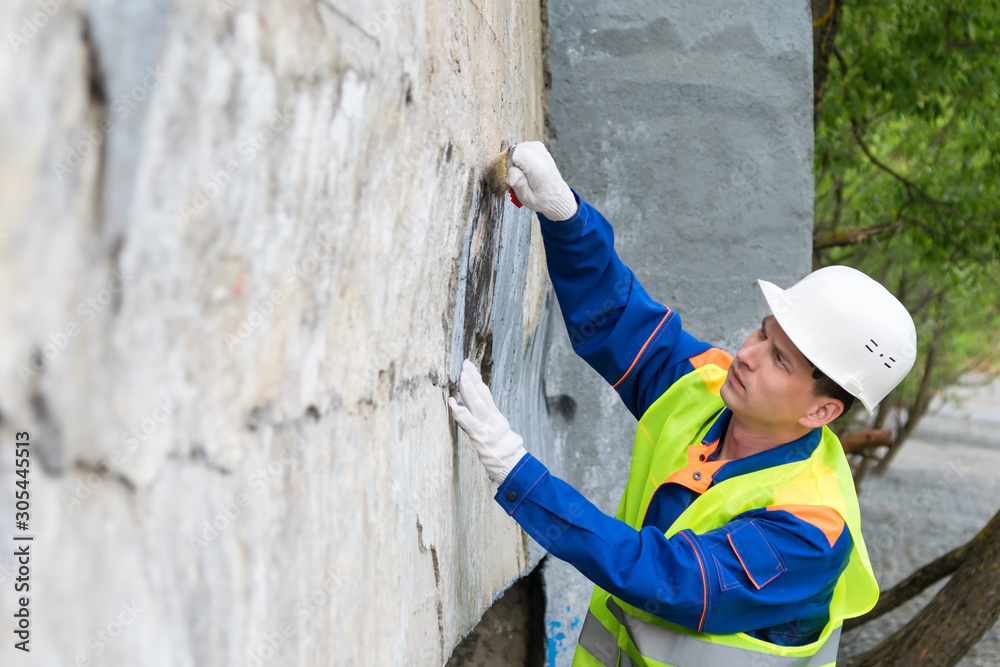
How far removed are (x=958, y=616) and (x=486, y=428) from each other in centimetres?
315

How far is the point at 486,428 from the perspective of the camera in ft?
5.80

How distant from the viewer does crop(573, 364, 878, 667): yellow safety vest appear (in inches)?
73.5

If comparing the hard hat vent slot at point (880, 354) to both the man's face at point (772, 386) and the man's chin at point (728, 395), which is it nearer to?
the man's face at point (772, 386)

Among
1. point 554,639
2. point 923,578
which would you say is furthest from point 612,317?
point 923,578

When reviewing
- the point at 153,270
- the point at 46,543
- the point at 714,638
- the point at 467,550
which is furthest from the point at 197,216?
the point at 714,638

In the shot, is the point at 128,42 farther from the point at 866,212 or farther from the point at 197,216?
the point at 866,212

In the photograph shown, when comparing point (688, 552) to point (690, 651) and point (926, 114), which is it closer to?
point (690, 651)

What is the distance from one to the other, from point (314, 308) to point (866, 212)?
672 cm

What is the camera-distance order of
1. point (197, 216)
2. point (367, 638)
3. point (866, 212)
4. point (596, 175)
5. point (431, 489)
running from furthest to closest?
point (866, 212), point (596, 175), point (431, 489), point (367, 638), point (197, 216)

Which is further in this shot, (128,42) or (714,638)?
(714,638)

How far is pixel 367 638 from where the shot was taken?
53.5 inches

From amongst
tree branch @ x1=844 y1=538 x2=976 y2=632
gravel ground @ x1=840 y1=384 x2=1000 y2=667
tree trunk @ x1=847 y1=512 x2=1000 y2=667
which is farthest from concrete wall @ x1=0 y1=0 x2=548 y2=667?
gravel ground @ x1=840 y1=384 x2=1000 y2=667

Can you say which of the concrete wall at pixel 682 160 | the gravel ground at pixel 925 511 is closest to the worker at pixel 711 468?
the concrete wall at pixel 682 160

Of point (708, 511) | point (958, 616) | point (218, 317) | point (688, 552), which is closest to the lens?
point (218, 317)
